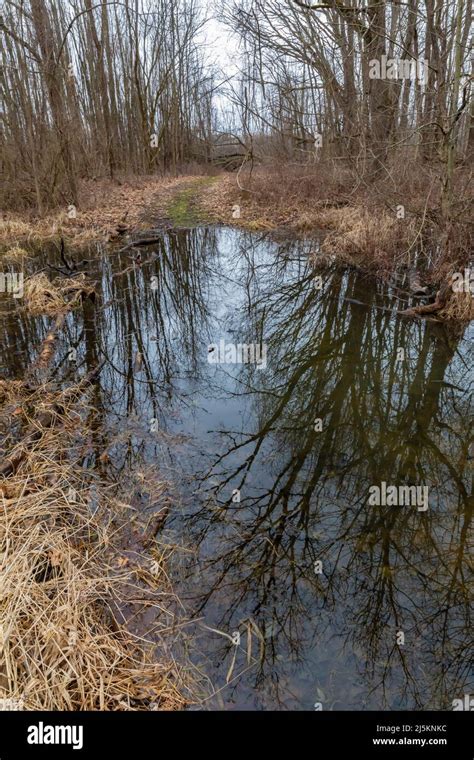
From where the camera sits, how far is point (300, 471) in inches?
164

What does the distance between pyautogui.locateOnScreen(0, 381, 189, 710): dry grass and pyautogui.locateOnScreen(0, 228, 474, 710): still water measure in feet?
0.77

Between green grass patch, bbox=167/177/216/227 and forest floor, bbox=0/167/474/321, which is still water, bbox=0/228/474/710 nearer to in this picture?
forest floor, bbox=0/167/474/321

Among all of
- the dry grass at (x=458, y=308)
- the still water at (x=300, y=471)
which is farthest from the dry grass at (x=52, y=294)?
the dry grass at (x=458, y=308)

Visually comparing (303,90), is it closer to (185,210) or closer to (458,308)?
(185,210)

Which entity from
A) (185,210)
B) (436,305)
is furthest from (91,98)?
(436,305)

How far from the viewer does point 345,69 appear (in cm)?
1277

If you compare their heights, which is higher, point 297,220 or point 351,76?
point 351,76

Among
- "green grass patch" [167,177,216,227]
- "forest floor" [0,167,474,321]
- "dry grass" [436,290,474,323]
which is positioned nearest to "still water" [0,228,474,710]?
"dry grass" [436,290,474,323]

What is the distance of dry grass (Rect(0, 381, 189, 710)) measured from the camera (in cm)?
223

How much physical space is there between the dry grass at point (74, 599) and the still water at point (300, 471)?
24 cm

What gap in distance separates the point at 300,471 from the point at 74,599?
216 centimetres
